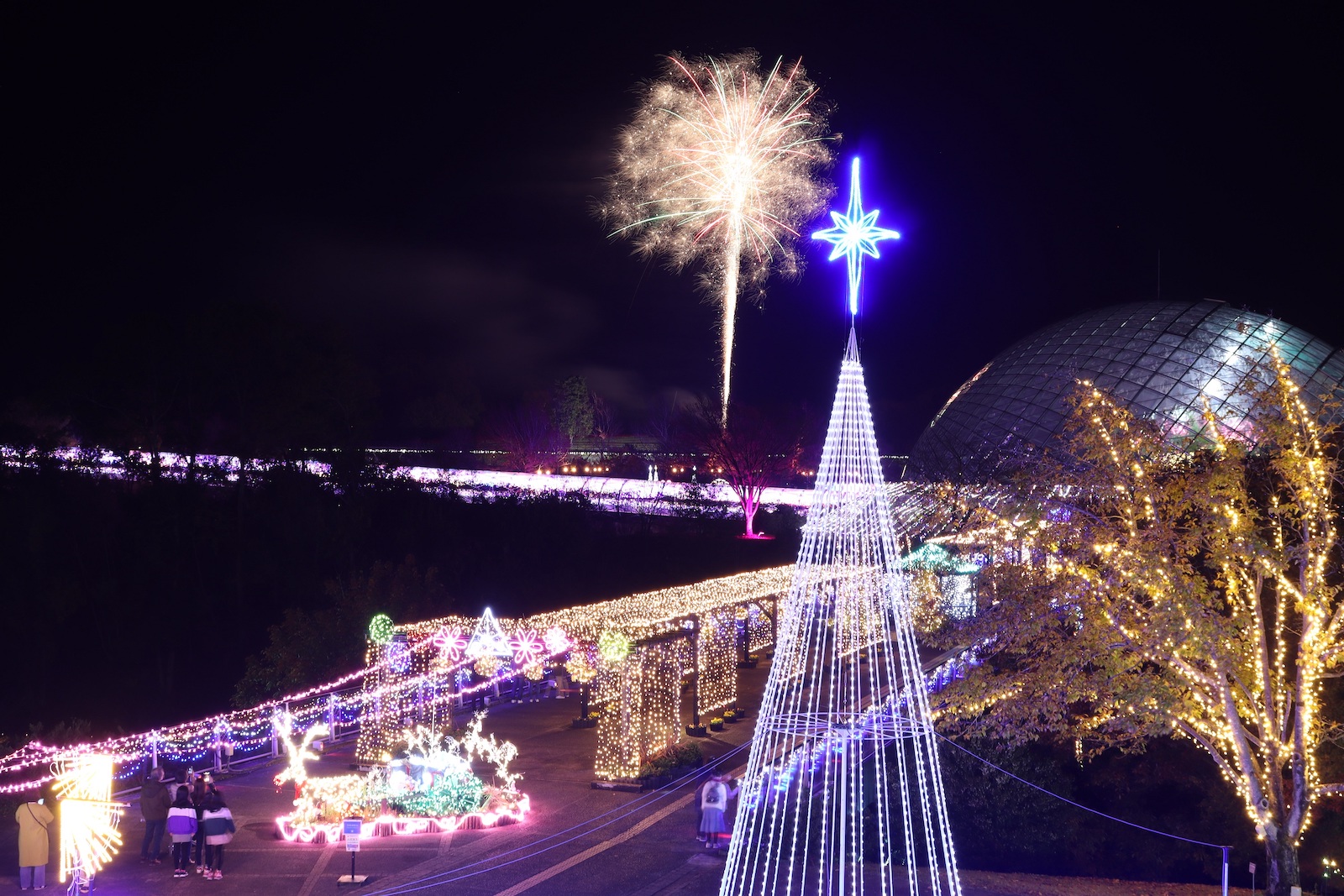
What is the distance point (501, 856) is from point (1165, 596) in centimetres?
708

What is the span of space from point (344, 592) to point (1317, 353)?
1234 inches

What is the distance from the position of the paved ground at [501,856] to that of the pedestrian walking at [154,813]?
176mm

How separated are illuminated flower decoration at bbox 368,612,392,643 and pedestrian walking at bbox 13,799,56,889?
599 centimetres

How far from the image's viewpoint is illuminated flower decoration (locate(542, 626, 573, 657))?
15.8 metres

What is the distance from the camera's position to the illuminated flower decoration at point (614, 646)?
1430cm

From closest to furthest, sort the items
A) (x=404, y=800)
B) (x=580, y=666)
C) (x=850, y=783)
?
1. (x=404, y=800)
2. (x=850, y=783)
3. (x=580, y=666)

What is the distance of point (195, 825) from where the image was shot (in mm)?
10477

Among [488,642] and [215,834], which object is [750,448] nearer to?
[488,642]

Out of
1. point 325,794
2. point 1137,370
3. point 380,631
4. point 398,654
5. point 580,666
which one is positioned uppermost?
point 1137,370

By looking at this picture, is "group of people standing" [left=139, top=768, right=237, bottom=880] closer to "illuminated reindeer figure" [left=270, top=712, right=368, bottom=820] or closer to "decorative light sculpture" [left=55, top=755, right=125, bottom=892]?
"decorative light sculpture" [left=55, top=755, right=125, bottom=892]

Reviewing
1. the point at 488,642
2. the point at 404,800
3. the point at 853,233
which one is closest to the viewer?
the point at 853,233

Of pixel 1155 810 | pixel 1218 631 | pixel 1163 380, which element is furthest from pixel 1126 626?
pixel 1163 380

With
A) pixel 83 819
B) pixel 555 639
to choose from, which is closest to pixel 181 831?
pixel 83 819

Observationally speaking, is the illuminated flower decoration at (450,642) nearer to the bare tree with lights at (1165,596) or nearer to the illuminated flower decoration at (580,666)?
the illuminated flower decoration at (580,666)
